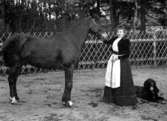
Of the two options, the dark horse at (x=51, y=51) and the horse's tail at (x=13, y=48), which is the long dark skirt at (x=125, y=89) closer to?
the dark horse at (x=51, y=51)

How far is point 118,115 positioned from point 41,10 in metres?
7.18

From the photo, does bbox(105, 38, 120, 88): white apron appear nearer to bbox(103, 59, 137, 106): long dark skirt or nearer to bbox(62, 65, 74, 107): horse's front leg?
bbox(103, 59, 137, 106): long dark skirt

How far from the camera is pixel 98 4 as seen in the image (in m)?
14.0

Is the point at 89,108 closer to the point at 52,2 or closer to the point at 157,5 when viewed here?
the point at 52,2

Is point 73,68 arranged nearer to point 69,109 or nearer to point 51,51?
point 51,51

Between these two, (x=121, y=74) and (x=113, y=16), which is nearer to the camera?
(x=121, y=74)

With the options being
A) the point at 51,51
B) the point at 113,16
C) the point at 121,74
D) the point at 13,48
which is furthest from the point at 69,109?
the point at 113,16

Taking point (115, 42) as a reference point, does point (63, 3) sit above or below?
above

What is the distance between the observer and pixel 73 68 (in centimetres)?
593

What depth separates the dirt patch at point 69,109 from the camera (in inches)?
208

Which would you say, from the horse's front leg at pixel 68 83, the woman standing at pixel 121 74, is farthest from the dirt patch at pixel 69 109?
the woman standing at pixel 121 74

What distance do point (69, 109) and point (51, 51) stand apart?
4.05 ft

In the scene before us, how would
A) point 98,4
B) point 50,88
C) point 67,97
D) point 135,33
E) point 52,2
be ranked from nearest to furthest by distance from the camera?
point 67,97, point 50,88, point 52,2, point 135,33, point 98,4

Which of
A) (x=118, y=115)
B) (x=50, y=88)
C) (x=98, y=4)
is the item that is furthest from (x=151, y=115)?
(x=98, y=4)
